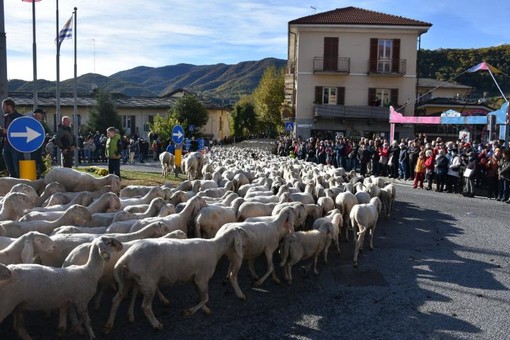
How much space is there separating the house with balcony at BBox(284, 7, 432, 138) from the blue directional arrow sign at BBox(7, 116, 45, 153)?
3191 cm

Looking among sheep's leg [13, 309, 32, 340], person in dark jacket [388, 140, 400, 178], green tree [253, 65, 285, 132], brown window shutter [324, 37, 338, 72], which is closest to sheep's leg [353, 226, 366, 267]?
sheep's leg [13, 309, 32, 340]

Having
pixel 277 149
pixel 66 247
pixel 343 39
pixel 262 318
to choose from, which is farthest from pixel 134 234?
pixel 343 39

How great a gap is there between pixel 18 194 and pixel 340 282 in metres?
5.44

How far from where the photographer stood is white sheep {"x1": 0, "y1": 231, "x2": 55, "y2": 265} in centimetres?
622

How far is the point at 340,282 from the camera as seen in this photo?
27.4 feet

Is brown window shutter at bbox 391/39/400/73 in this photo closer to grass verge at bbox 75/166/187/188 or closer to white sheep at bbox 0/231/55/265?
grass verge at bbox 75/166/187/188

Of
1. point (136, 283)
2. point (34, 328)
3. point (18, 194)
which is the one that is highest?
point (18, 194)

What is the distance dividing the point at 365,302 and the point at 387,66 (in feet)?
120

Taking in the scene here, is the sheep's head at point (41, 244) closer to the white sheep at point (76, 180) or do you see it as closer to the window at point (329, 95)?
the white sheep at point (76, 180)

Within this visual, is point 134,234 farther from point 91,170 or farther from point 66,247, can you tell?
point 91,170

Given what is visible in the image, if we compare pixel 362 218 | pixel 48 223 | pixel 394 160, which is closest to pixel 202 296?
pixel 48 223

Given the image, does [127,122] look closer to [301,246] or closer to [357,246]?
[357,246]

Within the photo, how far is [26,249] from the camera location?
6.25 m

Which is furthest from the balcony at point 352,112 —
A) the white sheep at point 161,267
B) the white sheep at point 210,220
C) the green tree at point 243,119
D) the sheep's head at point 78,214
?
the green tree at point 243,119
